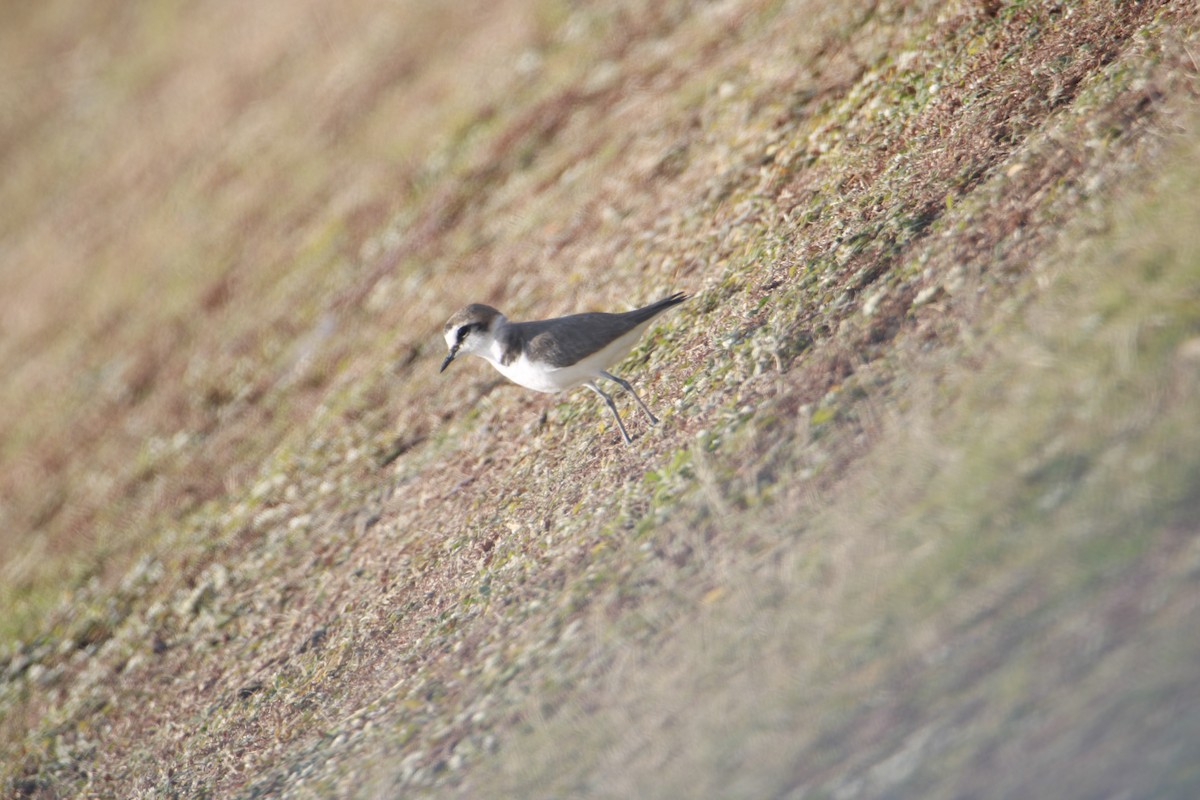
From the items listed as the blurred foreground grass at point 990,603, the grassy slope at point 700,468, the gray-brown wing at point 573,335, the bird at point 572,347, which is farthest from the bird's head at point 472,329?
the blurred foreground grass at point 990,603

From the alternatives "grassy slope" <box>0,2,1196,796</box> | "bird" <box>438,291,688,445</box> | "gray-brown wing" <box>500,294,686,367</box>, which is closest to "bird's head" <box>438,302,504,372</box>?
"bird" <box>438,291,688,445</box>

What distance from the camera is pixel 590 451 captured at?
10844 millimetres

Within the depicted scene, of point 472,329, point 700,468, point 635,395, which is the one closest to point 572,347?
point 635,395

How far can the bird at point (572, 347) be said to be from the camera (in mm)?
10242

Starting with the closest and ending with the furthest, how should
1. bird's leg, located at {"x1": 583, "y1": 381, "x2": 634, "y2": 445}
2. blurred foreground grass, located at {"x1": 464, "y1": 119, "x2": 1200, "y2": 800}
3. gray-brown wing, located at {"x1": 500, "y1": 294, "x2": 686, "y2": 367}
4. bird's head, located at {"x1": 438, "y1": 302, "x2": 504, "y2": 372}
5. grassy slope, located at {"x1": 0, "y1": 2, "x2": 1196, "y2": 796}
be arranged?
blurred foreground grass, located at {"x1": 464, "y1": 119, "x2": 1200, "y2": 800} → grassy slope, located at {"x1": 0, "y1": 2, "x2": 1196, "y2": 796} → gray-brown wing, located at {"x1": 500, "y1": 294, "x2": 686, "y2": 367} → bird's leg, located at {"x1": 583, "y1": 381, "x2": 634, "y2": 445} → bird's head, located at {"x1": 438, "y1": 302, "x2": 504, "y2": 372}

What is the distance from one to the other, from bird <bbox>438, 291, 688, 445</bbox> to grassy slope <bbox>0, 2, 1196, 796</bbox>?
0.64 metres

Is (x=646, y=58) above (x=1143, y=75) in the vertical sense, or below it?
above

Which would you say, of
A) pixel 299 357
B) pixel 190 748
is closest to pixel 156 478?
pixel 299 357

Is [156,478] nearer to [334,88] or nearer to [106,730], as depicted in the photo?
[106,730]

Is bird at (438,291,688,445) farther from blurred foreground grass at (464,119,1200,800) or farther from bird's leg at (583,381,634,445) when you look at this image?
blurred foreground grass at (464,119,1200,800)

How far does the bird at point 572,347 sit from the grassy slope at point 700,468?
0.64 meters

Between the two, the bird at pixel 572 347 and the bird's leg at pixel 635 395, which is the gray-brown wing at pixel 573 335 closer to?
the bird at pixel 572 347

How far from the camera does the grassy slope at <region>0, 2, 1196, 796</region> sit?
6.75 m

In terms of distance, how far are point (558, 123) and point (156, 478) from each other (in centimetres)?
881
